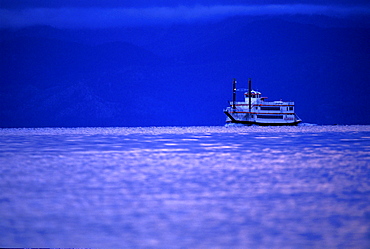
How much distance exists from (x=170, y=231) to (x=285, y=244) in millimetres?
1755

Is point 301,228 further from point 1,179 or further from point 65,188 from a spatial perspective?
point 1,179

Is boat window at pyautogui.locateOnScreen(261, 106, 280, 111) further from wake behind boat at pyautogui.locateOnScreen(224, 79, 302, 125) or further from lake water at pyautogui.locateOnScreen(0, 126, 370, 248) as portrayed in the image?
lake water at pyautogui.locateOnScreen(0, 126, 370, 248)

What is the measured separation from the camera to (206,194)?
1225 cm

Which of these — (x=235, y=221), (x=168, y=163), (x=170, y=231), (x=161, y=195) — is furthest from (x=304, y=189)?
(x=168, y=163)

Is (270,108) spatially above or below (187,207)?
above

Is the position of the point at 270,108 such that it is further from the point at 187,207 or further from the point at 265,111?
the point at 187,207

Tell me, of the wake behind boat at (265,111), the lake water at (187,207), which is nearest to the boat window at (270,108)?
the wake behind boat at (265,111)

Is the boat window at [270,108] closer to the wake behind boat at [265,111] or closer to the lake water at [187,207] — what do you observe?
the wake behind boat at [265,111]

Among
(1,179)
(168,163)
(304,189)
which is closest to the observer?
(304,189)

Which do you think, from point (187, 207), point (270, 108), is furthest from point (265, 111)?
point (187, 207)

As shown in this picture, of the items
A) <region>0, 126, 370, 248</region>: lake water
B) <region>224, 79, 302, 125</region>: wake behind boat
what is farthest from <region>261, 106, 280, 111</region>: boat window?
<region>0, 126, 370, 248</region>: lake water

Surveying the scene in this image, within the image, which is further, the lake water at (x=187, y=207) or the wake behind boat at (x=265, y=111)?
the wake behind boat at (x=265, y=111)

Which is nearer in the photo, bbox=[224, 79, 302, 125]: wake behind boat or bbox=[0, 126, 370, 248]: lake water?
bbox=[0, 126, 370, 248]: lake water

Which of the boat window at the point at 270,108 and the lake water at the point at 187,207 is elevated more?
the boat window at the point at 270,108
